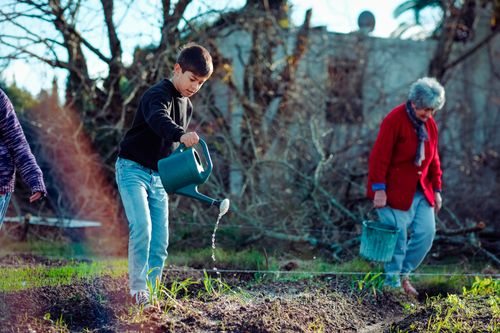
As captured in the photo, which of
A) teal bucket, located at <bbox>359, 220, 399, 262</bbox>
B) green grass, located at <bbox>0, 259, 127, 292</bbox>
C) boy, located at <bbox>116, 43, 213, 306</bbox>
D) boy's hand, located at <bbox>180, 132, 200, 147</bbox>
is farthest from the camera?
teal bucket, located at <bbox>359, 220, 399, 262</bbox>

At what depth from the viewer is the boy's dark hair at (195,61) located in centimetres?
389

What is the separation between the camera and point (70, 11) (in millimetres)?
7859

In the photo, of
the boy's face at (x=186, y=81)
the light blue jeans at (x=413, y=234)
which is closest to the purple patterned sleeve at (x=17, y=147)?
the boy's face at (x=186, y=81)

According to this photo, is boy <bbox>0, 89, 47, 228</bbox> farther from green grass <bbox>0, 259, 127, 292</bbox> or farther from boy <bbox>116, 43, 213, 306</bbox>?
green grass <bbox>0, 259, 127, 292</bbox>

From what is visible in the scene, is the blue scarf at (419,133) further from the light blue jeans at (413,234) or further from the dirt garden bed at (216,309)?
the dirt garden bed at (216,309)

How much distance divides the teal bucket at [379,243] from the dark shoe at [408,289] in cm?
34

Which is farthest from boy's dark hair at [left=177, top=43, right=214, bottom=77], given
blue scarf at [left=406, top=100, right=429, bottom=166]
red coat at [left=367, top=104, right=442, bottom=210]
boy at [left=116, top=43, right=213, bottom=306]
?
blue scarf at [left=406, top=100, right=429, bottom=166]

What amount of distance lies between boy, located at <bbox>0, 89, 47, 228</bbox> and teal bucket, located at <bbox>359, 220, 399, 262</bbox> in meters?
2.41

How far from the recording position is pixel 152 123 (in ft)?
12.3

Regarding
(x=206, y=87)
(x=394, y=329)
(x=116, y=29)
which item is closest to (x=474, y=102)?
(x=206, y=87)

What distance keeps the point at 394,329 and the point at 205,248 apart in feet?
11.0

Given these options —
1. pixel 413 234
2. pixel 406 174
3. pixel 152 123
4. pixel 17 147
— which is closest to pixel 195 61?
pixel 152 123

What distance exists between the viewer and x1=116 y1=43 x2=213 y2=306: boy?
12.5 ft

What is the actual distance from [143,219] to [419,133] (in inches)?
95.9
